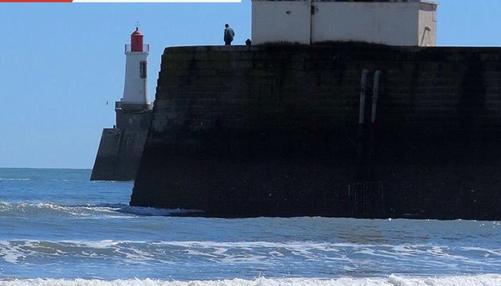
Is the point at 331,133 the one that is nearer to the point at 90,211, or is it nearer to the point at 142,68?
the point at 90,211

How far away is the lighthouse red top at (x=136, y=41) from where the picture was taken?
67819 millimetres

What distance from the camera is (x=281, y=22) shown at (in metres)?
30.2

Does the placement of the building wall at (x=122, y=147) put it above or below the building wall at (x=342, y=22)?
below

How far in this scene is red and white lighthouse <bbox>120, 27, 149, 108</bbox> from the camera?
67688 mm

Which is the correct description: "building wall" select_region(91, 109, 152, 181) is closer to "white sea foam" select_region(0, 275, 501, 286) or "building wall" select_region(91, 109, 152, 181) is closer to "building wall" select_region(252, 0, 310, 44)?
"building wall" select_region(252, 0, 310, 44)

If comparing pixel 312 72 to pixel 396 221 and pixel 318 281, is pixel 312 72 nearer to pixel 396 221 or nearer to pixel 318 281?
pixel 396 221

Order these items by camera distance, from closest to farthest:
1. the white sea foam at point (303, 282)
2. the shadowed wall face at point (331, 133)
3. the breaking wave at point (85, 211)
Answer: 1. the white sea foam at point (303, 282)
2. the shadowed wall face at point (331, 133)
3. the breaking wave at point (85, 211)

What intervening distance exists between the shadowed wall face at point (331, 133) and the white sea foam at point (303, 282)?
9.17 meters

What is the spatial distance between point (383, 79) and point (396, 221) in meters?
2.41

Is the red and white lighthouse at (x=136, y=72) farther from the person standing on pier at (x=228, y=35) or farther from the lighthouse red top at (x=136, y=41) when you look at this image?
the person standing on pier at (x=228, y=35)

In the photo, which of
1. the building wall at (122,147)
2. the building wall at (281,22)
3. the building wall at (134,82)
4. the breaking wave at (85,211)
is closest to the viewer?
the building wall at (281,22)

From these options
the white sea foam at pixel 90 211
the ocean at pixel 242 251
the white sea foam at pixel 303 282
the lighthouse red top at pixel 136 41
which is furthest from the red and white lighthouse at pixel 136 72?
the white sea foam at pixel 303 282

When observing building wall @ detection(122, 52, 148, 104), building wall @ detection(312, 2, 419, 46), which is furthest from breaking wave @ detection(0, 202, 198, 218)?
building wall @ detection(122, 52, 148, 104)

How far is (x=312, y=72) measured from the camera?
29.3 m
